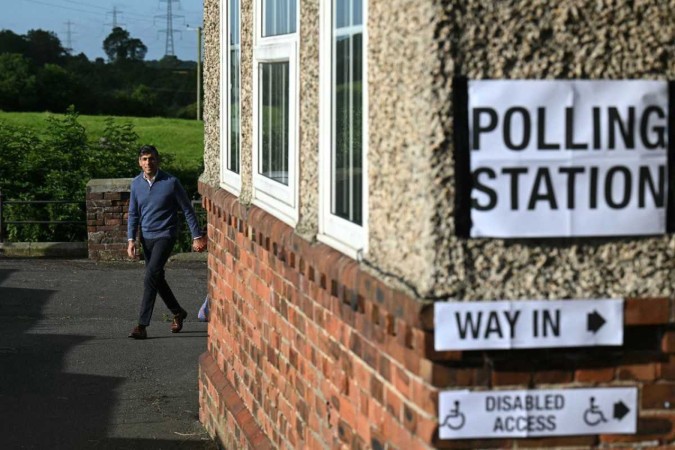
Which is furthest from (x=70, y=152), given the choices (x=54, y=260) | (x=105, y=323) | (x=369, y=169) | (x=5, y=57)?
(x=5, y=57)

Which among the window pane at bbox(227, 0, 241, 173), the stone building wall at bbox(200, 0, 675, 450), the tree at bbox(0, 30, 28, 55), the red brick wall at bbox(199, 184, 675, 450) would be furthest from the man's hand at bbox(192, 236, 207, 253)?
the tree at bbox(0, 30, 28, 55)

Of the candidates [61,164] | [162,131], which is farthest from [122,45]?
[61,164]

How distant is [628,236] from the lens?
3.50 meters

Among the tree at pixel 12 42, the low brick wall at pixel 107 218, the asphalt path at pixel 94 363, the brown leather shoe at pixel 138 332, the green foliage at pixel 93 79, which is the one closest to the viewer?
the asphalt path at pixel 94 363

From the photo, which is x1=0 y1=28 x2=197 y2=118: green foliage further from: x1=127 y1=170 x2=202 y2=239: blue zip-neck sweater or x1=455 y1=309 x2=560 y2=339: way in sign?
x1=455 y1=309 x2=560 y2=339: way in sign

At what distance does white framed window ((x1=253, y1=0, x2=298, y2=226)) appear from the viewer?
17.9 feet

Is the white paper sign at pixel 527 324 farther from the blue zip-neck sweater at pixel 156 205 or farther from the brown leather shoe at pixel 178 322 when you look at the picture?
the brown leather shoe at pixel 178 322

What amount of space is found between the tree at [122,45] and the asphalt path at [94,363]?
83.2 m

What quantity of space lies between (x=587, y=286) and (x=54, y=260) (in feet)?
51.6

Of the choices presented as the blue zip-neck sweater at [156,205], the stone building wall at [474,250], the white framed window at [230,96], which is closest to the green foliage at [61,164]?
the blue zip-neck sweater at [156,205]

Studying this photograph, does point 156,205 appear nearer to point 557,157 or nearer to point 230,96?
point 230,96

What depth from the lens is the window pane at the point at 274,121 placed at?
577cm

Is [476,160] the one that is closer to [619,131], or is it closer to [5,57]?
[619,131]

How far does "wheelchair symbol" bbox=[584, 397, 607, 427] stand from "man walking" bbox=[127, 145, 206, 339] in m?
8.69
